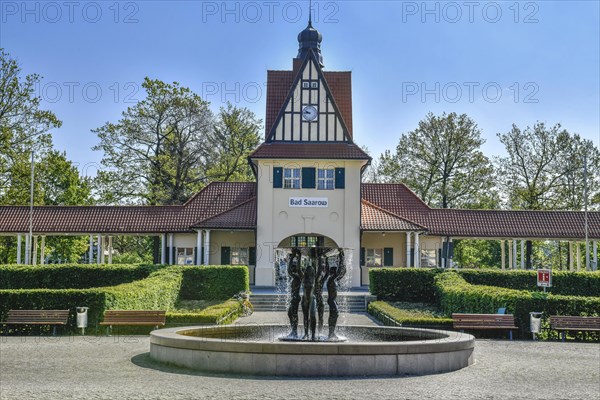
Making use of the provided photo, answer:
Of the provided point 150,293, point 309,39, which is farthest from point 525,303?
point 309,39

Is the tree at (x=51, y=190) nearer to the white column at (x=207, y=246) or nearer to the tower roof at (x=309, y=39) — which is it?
the white column at (x=207, y=246)

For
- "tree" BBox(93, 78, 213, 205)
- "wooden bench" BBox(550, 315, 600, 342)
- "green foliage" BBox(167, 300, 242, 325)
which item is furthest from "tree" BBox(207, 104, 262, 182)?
"wooden bench" BBox(550, 315, 600, 342)

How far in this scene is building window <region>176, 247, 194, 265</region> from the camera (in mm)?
39406

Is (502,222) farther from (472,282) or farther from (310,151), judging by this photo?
(310,151)

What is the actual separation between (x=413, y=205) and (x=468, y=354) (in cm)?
2861

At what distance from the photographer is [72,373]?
Result: 1233 centimetres

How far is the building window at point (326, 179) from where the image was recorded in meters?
36.4

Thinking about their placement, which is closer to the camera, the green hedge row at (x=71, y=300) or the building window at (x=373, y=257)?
the green hedge row at (x=71, y=300)

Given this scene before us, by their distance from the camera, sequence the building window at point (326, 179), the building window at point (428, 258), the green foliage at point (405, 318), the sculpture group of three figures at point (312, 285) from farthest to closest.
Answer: the building window at point (428, 258) < the building window at point (326, 179) < the green foliage at point (405, 318) < the sculpture group of three figures at point (312, 285)

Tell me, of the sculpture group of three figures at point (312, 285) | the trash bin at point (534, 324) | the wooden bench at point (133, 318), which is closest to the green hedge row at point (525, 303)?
the trash bin at point (534, 324)

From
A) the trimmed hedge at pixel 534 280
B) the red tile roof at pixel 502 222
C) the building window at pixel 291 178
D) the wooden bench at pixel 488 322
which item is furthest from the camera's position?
the red tile roof at pixel 502 222

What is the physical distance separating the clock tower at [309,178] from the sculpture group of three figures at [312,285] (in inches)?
819

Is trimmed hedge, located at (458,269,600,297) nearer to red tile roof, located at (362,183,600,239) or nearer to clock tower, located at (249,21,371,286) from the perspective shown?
clock tower, located at (249,21,371,286)

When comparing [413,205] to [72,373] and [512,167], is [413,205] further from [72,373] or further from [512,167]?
[72,373]
